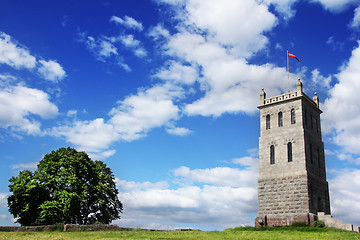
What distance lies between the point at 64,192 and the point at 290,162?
25017 mm

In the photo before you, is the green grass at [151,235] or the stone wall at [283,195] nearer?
the green grass at [151,235]

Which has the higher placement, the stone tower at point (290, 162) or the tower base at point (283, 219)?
the stone tower at point (290, 162)

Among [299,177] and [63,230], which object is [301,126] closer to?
[299,177]

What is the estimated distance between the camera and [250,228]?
35.8 m

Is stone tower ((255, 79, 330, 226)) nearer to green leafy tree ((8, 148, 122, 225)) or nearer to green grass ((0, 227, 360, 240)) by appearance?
green grass ((0, 227, 360, 240))

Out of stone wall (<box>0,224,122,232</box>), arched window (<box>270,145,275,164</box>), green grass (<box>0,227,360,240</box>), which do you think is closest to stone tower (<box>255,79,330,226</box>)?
arched window (<box>270,145,275,164</box>)

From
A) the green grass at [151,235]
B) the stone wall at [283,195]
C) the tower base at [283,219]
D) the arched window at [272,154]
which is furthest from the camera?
the arched window at [272,154]

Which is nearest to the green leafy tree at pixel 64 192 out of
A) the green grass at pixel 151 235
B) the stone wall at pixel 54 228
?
the stone wall at pixel 54 228

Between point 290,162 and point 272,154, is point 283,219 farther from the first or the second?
point 272,154

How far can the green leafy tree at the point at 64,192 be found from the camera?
36969 millimetres

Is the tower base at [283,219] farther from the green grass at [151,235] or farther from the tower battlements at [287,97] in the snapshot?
the tower battlements at [287,97]

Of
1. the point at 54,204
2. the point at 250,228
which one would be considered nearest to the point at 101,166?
the point at 54,204

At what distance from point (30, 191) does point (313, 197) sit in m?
31.0

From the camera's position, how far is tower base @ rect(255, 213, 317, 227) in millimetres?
35812
